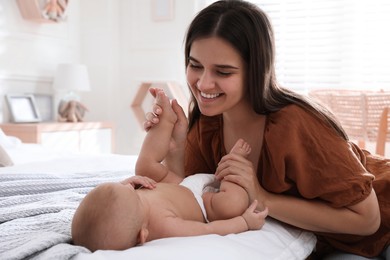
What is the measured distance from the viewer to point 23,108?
3.94 m

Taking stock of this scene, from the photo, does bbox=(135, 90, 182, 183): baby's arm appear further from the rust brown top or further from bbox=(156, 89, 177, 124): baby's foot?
the rust brown top

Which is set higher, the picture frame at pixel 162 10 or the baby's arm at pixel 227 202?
the picture frame at pixel 162 10

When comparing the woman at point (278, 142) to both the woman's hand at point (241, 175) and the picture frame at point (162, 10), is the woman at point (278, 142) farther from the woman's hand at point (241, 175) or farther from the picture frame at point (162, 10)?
the picture frame at point (162, 10)

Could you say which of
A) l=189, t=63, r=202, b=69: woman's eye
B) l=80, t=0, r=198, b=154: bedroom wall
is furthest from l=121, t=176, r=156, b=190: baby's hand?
l=80, t=0, r=198, b=154: bedroom wall

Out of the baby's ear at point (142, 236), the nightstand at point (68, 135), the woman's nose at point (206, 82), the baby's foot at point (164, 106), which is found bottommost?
the nightstand at point (68, 135)

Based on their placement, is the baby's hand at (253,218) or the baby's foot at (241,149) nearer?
the baby's hand at (253,218)

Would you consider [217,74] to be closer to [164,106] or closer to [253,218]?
[164,106]

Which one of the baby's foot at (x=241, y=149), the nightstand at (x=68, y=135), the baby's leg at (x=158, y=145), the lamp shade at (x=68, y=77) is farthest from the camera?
the lamp shade at (x=68, y=77)

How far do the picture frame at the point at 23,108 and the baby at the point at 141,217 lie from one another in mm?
2978

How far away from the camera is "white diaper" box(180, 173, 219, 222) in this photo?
119cm

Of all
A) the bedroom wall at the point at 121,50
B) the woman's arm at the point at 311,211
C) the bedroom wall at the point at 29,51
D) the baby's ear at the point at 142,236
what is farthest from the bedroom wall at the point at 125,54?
the baby's ear at the point at 142,236

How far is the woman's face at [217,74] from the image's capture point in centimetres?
124

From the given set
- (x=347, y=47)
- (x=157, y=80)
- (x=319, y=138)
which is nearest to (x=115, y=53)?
(x=157, y=80)

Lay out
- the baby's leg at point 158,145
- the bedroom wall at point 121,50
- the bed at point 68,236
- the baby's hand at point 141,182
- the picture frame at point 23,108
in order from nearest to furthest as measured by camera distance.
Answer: the bed at point 68,236
the baby's hand at point 141,182
the baby's leg at point 158,145
the picture frame at point 23,108
the bedroom wall at point 121,50
